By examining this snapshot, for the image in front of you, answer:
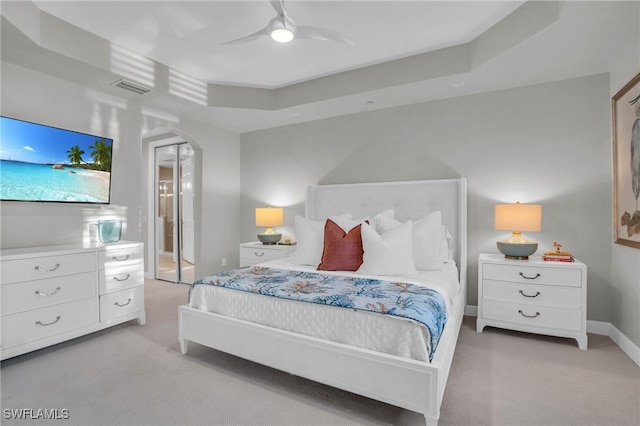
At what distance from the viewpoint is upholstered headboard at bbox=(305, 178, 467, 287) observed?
3.38 metres

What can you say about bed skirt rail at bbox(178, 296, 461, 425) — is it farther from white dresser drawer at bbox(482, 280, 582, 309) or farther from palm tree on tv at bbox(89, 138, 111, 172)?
palm tree on tv at bbox(89, 138, 111, 172)

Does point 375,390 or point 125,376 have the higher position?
point 375,390

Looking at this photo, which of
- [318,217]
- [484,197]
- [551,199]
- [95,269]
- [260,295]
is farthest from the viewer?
[318,217]

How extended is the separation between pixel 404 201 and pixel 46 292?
3.44m

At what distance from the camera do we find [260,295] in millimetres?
2178

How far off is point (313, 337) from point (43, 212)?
109 inches

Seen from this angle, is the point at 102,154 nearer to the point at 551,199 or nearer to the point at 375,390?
the point at 375,390

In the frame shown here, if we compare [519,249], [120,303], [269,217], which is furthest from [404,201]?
[120,303]

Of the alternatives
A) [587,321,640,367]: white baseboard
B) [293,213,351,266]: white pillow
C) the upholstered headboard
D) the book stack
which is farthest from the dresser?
[587,321,640,367]: white baseboard

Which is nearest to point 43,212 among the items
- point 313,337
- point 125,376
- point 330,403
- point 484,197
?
point 125,376

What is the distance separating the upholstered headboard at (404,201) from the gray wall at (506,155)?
166mm

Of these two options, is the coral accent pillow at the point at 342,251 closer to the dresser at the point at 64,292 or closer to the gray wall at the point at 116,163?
the dresser at the point at 64,292

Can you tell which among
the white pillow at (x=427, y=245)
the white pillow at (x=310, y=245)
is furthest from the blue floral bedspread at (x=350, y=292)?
the white pillow at (x=427, y=245)

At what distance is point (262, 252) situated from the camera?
4176mm
